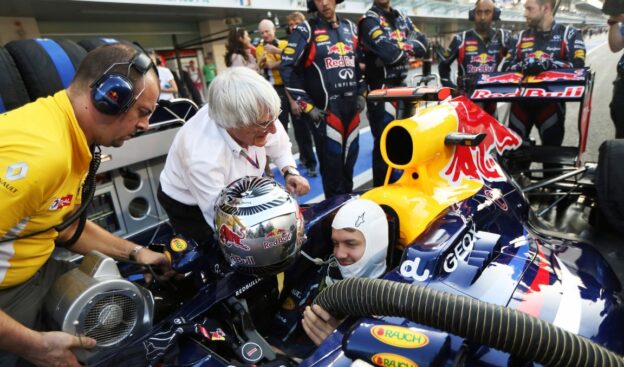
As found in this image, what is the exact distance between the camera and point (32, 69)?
204cm

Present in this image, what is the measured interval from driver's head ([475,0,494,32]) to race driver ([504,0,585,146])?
1.32 meters

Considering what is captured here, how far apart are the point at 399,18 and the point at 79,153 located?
3.47 meters

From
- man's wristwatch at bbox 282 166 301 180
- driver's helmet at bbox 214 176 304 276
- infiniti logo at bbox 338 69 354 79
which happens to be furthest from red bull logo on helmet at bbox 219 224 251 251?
infiniti logo at bbox 338 69 354 79

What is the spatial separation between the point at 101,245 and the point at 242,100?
2.93ft

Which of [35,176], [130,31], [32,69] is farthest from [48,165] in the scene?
[130,31]

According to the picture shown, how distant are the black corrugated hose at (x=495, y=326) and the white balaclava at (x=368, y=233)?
65 centimetres

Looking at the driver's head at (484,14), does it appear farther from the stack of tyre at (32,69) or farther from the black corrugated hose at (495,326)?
the black corrugated hose at (495,326)

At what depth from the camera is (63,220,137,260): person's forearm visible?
1771 mm

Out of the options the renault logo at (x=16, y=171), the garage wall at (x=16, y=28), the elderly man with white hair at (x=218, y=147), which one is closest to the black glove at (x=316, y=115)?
the elderly man with white hair at (x=218, y=147)

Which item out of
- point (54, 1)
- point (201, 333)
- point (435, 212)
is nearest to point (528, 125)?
point (435, 212)

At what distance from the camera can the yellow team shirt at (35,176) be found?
1148mm

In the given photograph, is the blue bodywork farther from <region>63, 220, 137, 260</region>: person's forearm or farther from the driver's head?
the driver's head

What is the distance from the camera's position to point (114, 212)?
2570 mm

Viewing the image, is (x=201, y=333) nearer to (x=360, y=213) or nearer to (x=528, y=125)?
(x=360, y=213)
